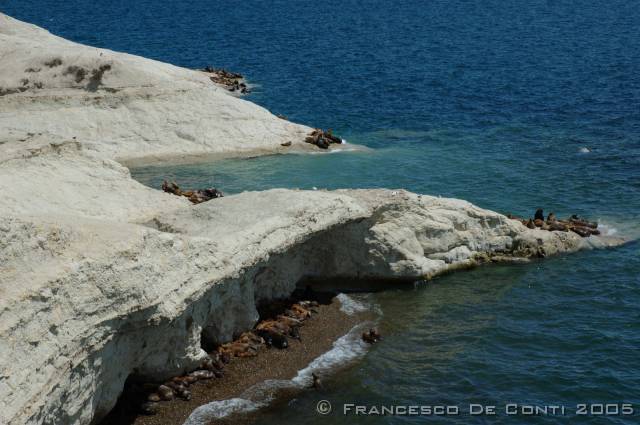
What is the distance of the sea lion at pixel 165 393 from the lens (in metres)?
29.6

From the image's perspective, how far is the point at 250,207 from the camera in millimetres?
35156

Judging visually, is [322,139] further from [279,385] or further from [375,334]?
[279,385]

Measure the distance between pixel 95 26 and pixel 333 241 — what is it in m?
100

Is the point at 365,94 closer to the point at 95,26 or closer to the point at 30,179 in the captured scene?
the point at 30,179

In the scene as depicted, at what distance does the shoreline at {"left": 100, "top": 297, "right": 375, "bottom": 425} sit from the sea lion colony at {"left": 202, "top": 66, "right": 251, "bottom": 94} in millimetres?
47985

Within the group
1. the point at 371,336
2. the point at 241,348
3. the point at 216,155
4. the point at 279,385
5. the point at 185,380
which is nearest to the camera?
the point at 185,380

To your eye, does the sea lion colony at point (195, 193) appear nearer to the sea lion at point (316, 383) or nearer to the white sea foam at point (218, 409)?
the sea lion at point (316, 383)

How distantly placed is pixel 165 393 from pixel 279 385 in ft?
14.0

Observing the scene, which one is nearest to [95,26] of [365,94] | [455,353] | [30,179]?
[365,94]

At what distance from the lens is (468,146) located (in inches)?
2520

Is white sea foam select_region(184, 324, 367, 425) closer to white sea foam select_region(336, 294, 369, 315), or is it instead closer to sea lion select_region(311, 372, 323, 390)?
sea lion select_region(311, 372, 323, 390)

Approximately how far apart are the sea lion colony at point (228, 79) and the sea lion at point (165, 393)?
5532cm

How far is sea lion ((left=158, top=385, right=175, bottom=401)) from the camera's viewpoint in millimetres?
29625

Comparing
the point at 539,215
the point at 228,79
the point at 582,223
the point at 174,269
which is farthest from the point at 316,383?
the point at 228,79
